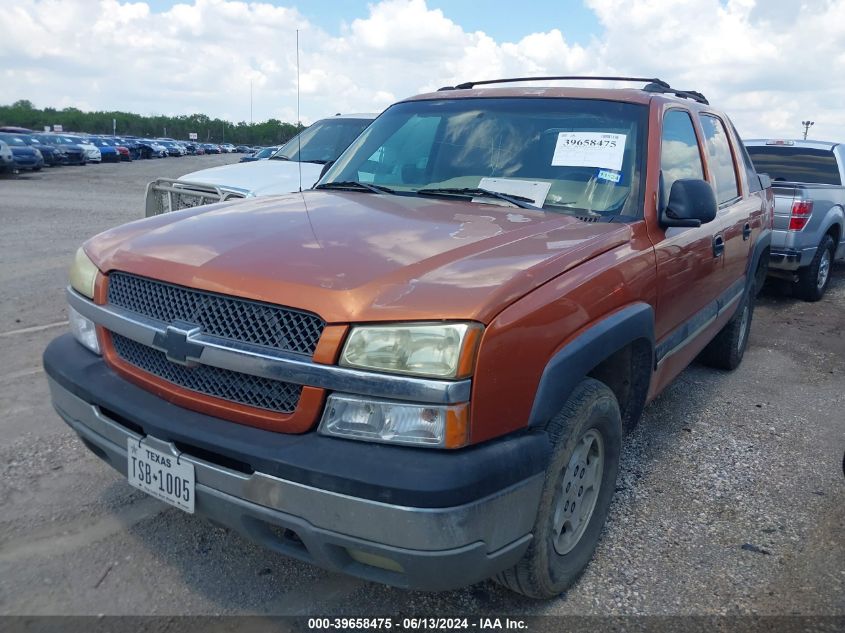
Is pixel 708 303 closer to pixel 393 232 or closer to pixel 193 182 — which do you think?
pixel 393 232

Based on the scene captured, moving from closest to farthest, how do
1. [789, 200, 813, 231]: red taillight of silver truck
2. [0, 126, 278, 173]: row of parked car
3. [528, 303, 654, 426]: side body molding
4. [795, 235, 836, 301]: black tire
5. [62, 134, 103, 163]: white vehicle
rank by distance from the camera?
[528, 303, 654, 426]: side body molding < [789, 200, 813, 231]: red taillight of silver truck < [795, 235, 836, 301]: black tire < [0, 126, 278, 173]: row of parked car < [62, 134, 103, 163]: white vehicle

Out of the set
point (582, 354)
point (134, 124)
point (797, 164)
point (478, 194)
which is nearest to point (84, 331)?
point (478, 194)

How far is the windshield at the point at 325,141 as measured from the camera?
796 cm

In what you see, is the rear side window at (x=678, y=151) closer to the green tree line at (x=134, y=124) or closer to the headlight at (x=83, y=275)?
the headlight at (x=83, y=275)

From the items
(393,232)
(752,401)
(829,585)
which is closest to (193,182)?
(393,232)

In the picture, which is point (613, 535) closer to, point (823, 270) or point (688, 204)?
point (688, 204)

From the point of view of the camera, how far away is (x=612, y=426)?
106 inches

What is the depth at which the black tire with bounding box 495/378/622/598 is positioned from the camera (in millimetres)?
2283

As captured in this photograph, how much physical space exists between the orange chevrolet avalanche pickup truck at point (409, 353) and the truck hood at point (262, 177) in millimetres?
3327

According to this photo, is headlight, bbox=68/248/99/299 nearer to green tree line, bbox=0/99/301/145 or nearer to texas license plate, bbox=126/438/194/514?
texas license plate, bbox=126/438/194/514

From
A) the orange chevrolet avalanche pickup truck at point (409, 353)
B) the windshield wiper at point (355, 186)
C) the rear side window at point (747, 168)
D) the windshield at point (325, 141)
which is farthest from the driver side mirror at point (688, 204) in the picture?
the windshield at point (325, 141)

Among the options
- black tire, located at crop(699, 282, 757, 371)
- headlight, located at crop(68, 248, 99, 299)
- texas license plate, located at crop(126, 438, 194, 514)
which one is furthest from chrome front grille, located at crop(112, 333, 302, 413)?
black tire, located at crop(699, 282, 757, 371)

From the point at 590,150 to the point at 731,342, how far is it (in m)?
2.71

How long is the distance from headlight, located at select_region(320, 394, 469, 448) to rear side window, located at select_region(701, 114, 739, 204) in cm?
286
